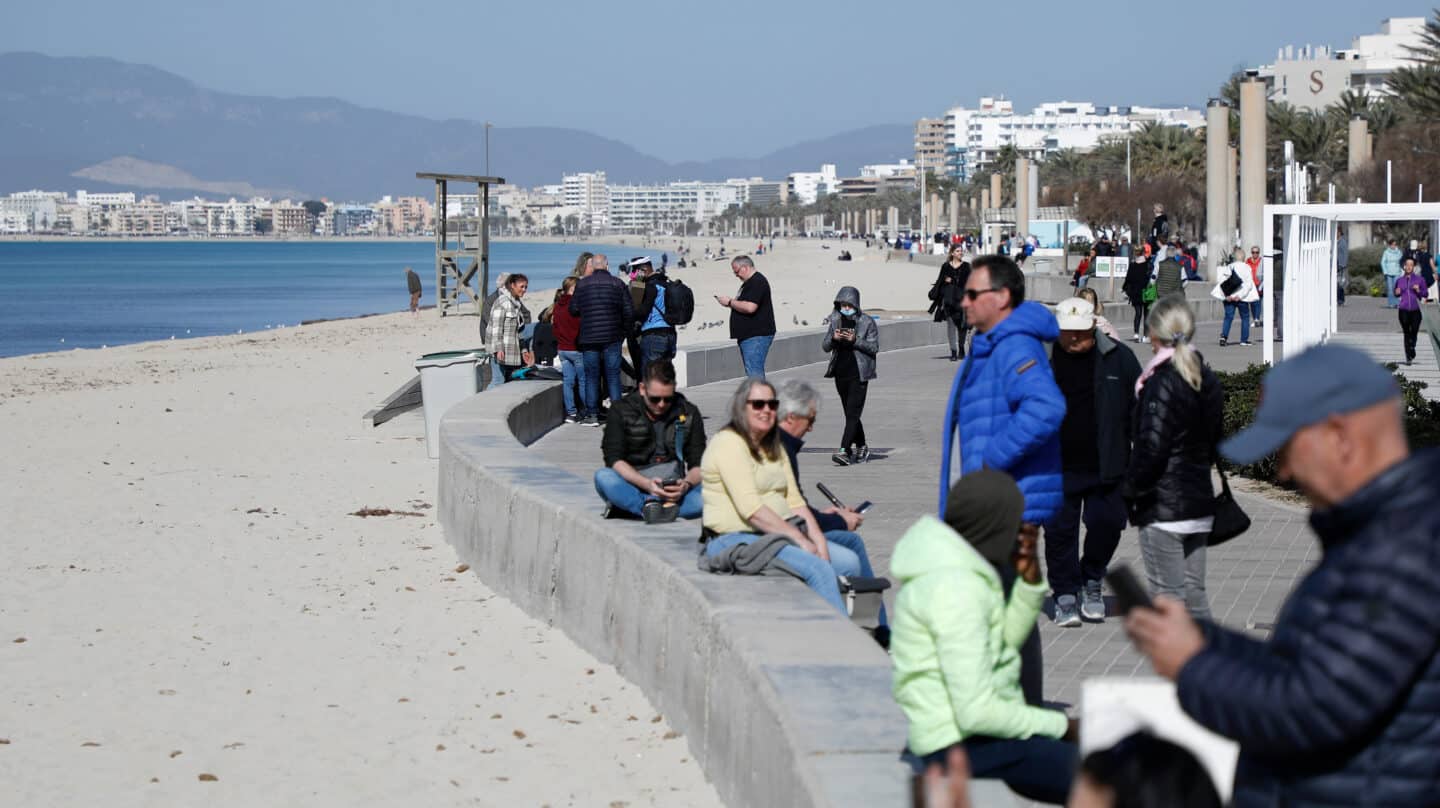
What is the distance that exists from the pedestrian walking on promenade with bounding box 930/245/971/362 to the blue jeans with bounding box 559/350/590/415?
20.2 feet

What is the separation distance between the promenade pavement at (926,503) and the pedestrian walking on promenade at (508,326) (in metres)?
1.21

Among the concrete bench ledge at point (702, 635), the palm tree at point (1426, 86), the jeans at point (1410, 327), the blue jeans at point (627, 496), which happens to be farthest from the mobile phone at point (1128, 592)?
the palm tree at point (1426, 86)

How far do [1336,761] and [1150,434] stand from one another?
4709 mm

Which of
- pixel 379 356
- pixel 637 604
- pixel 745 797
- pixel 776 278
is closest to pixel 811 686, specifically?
pixel 745 797

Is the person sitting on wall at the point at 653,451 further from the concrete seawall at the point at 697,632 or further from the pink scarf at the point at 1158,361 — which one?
the pink scarf at the point at 1158,361

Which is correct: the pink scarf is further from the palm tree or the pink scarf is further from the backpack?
Result: the palm tree

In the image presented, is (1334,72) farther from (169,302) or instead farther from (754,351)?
(754,351)

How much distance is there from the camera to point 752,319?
15188 mm

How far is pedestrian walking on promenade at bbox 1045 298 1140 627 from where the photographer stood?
789 cm

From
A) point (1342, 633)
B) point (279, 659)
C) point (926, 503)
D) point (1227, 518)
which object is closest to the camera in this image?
point (1342, 633)

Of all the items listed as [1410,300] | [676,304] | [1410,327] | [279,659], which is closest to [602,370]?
[676,304]

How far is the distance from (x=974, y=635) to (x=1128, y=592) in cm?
140

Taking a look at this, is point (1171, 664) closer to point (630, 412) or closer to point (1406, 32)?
point (630, 412)

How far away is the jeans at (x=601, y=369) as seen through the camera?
51.8 ft
